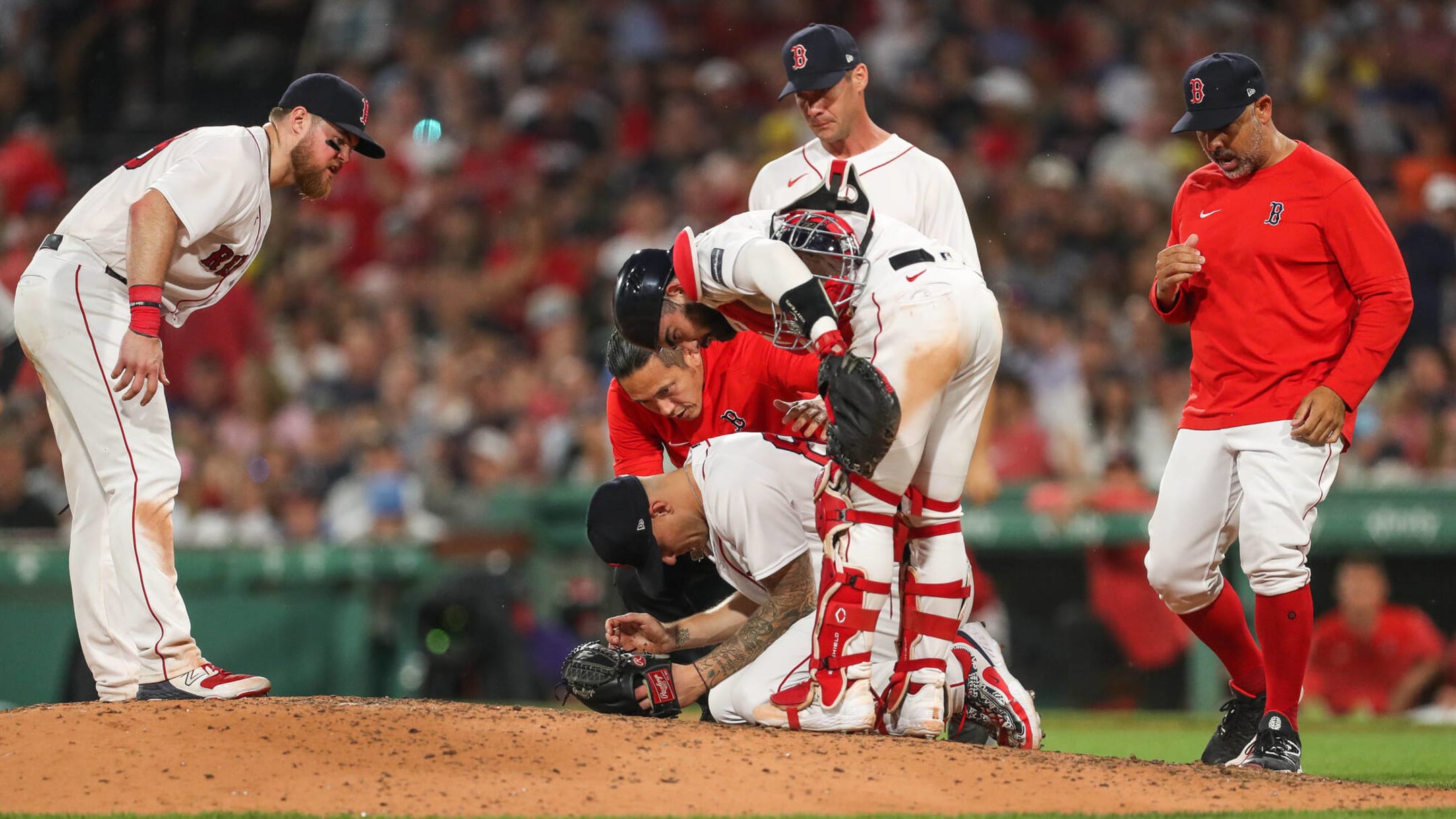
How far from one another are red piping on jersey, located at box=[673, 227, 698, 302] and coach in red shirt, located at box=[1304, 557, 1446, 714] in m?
5.02

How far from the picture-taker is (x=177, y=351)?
1169 centimetres

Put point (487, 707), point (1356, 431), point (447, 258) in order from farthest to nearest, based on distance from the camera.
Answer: point (447, 258) → point (1356, 431) → point (487, 707)

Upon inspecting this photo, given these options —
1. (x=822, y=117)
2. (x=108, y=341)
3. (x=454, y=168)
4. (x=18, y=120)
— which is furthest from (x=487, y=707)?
(x=18, y=120)

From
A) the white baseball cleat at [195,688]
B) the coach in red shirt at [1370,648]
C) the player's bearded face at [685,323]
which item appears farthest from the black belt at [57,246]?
the coach in red shirt at [1370,648]

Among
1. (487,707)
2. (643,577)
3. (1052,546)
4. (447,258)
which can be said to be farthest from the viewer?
(447,258)

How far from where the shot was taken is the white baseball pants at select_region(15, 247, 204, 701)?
4859 mm

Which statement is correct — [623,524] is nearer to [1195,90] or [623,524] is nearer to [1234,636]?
[1234,636]

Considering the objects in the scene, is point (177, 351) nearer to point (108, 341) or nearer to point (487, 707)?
point (108, 341)

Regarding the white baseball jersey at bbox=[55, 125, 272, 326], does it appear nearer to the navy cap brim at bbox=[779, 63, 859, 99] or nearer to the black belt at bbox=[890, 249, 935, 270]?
the navy cap brim at bbox=[779, 63, 859, 99]

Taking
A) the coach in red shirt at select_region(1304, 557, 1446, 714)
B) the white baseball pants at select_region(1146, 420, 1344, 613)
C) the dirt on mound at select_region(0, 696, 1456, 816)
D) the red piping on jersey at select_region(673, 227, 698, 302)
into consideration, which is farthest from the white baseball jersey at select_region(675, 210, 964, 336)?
the coach in red shirt at select_region(1304, 557, 1446, 714)

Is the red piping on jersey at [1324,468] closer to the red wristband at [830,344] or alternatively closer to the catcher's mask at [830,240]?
the catcher's mask at [830,240]

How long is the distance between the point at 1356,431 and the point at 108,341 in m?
7.31

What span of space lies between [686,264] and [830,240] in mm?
432

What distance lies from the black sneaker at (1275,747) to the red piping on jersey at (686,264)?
219cm
